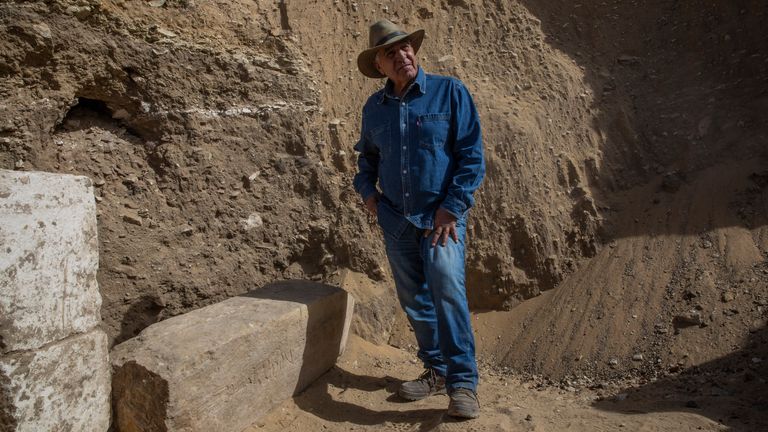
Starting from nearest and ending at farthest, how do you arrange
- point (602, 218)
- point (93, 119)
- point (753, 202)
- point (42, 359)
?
point (42, 359) < point (93, 119) < point (753, 202) < point (602, 218)

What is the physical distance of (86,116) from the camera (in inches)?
158

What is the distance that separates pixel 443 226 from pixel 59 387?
6.19 feet

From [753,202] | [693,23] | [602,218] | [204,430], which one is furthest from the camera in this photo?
[693,23]

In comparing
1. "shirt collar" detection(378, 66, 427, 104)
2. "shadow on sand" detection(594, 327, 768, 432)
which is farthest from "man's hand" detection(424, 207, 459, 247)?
"shadow on sand" detection(594, 327, 768, 432)

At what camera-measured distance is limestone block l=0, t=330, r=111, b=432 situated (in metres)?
2.47

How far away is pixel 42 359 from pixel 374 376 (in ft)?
6.06

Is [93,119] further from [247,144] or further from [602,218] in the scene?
[602,218]

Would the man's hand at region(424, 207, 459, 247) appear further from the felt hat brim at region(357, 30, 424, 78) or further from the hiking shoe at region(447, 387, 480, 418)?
the felt hat brim at region(357, 30, 424, 78)

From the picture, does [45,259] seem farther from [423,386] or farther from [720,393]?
[720,393]

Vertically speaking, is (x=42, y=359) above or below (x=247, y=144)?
below

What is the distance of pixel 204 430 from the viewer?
111 inches

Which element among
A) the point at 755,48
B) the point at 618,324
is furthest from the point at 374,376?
the point at 755,48

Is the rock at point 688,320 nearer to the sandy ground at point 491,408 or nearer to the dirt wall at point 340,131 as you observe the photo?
the dirt wall at point 340,131

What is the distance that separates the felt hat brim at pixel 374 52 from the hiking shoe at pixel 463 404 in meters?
1.78
